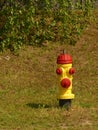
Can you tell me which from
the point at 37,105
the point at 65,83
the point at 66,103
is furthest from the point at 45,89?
the point at 65,83

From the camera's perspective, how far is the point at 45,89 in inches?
377

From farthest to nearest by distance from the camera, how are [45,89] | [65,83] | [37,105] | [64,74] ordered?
[45,89] → [37,105] → [64,74] → [65,83]

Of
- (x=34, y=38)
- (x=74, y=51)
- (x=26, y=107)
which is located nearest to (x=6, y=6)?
(x=34, y=38)

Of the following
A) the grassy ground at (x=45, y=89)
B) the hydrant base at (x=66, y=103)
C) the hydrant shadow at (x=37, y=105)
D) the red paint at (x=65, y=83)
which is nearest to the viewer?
the grassy ground at (x=45, y=89)

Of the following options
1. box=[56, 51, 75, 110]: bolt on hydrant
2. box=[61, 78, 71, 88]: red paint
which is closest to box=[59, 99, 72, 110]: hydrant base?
box=[56, 51, 75, 110]: bolt on hydrant

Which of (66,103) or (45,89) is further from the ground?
(45,89)

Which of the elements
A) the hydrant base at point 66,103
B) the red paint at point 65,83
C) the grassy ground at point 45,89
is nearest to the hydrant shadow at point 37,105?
the grassy ground at point 45,89

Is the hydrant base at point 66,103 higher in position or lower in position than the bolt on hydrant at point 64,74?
lower

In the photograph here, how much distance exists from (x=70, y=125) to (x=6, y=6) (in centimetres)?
537

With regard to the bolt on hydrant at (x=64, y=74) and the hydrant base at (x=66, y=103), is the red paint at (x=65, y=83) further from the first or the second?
the hydrant base at (x=66, y=103)

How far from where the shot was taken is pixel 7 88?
966cm

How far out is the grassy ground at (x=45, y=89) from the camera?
285 inches

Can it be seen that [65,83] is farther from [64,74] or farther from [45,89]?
[45,89]

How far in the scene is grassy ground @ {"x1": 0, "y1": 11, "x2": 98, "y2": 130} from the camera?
724 cm
